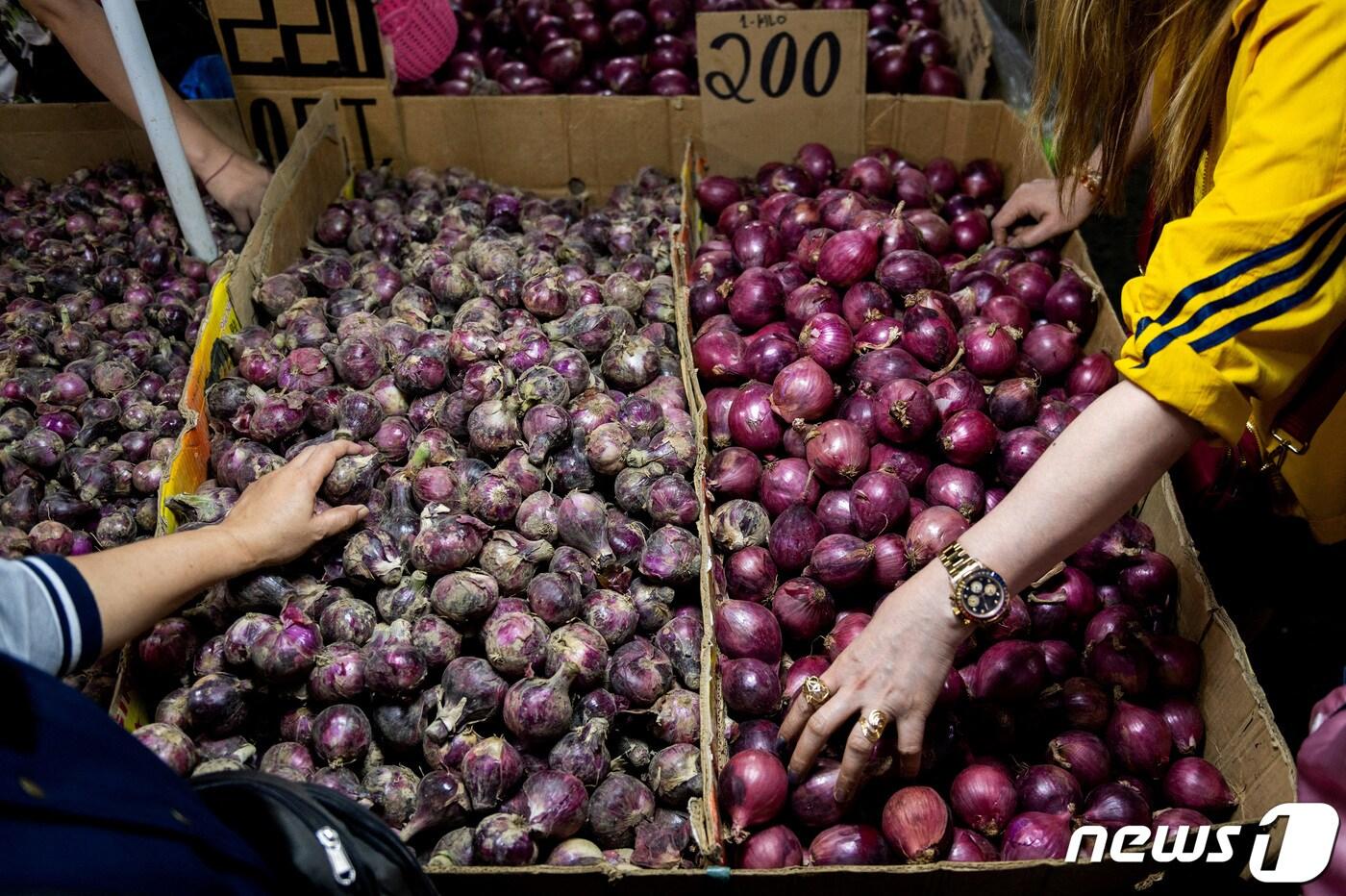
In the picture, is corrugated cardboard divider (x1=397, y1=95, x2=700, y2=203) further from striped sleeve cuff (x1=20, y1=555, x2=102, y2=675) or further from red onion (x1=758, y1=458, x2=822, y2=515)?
striped sleeve cuff (x1=20, y1=555, x2=102, y2=675)

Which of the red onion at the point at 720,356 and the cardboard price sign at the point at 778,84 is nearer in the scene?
the red onion at the point at 720,356

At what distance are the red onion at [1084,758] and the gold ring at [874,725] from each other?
488 millimetres

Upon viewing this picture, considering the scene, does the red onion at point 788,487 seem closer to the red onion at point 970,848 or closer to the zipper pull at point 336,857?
the red onion at point 970,848

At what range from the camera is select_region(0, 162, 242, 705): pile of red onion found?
195 cm

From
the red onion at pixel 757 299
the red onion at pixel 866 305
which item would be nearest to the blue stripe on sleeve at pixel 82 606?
the red onion at pixel 757 299

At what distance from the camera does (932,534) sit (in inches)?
68.9

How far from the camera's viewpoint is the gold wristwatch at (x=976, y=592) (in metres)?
1.23

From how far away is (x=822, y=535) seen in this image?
6.08 feet

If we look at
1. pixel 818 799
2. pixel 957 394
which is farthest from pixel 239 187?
pixel 818 799

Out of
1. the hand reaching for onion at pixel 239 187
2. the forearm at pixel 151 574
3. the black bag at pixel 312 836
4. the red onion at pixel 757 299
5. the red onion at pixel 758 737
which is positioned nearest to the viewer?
the black bag at pixel 312 836

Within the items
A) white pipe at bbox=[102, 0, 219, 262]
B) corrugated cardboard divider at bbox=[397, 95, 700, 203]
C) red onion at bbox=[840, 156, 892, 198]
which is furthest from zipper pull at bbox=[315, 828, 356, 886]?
corrugated cardboard divider at bbox=[397, 95, 700, 203]

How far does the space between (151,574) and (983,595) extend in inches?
48.6

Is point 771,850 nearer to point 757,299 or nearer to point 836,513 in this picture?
point 836,513

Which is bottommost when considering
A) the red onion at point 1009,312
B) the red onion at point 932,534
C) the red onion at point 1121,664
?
the red onion at point 1121,664
